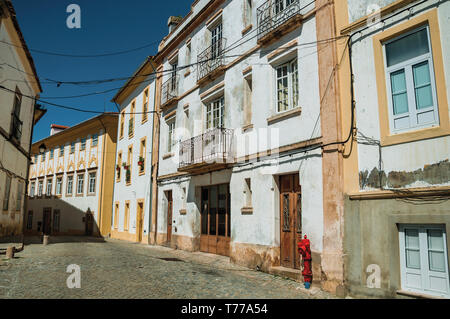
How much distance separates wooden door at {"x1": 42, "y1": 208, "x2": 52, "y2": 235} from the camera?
33.6 meters

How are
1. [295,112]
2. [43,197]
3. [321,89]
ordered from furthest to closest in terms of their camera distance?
[43,197]
[295,112]
[321,89]

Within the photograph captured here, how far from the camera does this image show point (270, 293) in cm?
783

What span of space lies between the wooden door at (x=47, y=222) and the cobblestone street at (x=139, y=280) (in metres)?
23.5

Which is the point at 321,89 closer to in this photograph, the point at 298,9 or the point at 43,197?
the point at 298,9

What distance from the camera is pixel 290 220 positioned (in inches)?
391

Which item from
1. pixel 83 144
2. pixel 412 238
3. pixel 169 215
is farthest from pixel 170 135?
pixel 83 144

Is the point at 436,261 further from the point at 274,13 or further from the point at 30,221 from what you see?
the point at 30,221

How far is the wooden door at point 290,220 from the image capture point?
962 cm

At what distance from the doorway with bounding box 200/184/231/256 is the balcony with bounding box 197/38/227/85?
14.0ft

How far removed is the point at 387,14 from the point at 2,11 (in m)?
13.1

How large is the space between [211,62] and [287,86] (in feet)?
16.0

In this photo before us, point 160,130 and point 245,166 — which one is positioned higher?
point 160,130
